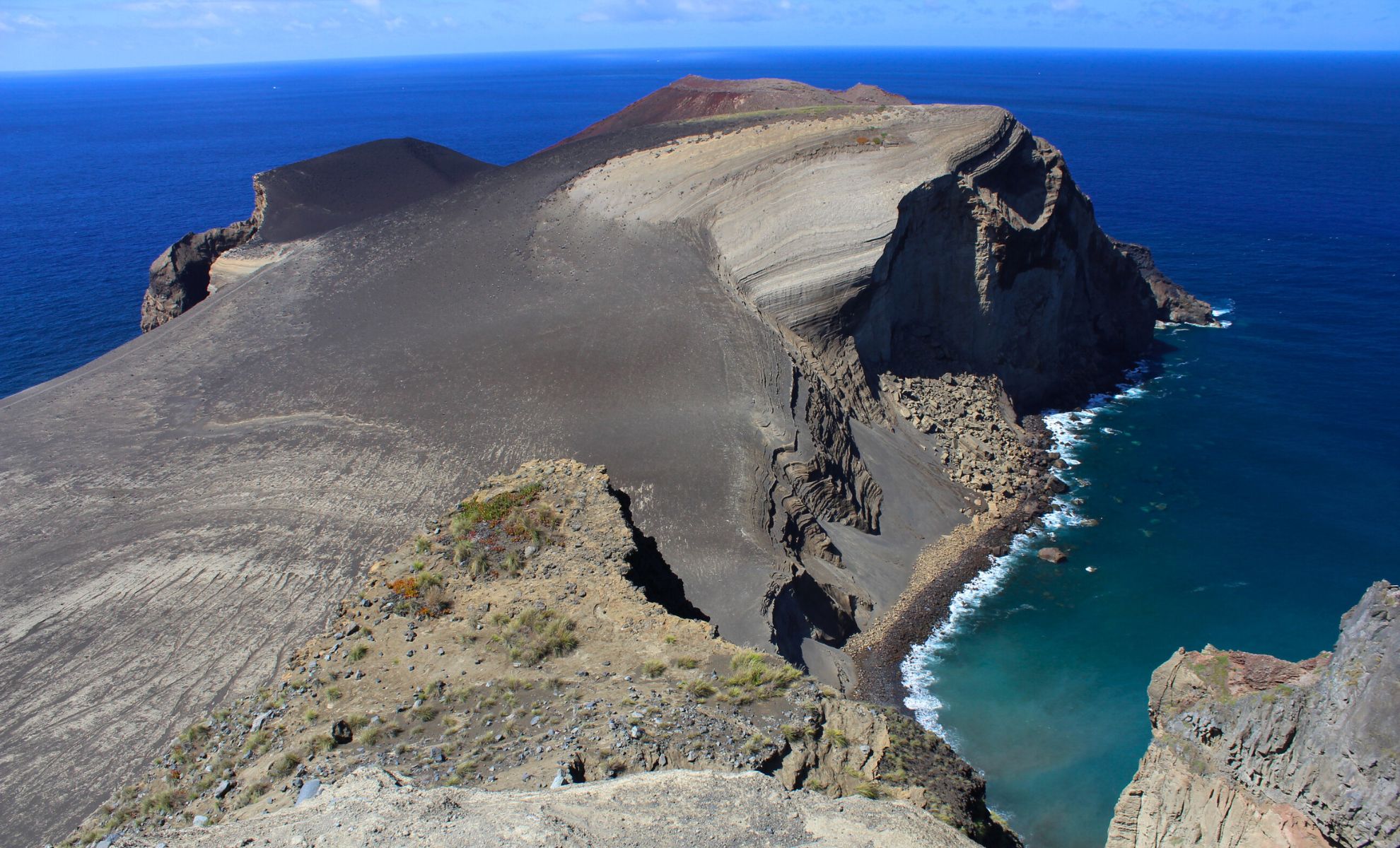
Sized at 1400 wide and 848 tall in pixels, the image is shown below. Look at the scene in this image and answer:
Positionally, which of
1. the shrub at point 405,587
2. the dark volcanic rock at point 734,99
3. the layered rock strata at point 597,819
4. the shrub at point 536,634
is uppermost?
the dark volcanic rock at point 734,99

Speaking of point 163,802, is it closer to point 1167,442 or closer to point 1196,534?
point 1196,534

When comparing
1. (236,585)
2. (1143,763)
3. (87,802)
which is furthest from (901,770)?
(236,585)

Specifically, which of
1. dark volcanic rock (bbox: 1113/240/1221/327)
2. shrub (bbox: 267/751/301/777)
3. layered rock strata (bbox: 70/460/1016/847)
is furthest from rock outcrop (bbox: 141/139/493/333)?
dark volcanic rock (bbox: 1113/240/1221/327)

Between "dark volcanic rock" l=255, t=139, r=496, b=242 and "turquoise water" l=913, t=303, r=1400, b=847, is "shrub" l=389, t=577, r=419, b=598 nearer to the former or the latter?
"turquoise water" l=913, t=303, r=1400, b=847

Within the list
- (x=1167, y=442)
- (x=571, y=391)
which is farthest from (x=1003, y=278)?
(x=571, y=391)

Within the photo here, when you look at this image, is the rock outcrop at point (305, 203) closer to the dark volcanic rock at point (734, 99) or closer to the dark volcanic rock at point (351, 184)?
the dark volcanic rock at point (351, 184)

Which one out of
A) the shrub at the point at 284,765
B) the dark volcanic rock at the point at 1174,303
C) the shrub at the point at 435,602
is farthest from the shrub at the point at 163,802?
the dark volcanic rock at the point at 1174,303

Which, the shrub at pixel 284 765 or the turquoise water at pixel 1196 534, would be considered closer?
the shrub at pixel 284 765
